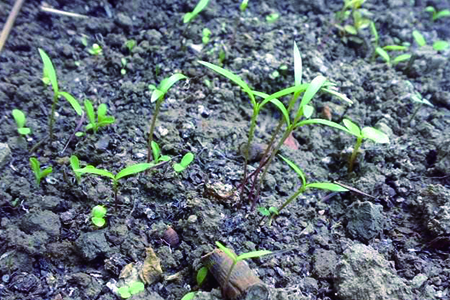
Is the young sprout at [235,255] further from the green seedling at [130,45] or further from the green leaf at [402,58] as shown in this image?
the green leaf at [402,58]

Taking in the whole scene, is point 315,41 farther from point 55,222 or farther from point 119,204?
point 55,222

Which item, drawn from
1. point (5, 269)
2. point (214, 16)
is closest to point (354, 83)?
point (214, 16)

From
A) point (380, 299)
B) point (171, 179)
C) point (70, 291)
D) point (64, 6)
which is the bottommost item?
point (380, 299)

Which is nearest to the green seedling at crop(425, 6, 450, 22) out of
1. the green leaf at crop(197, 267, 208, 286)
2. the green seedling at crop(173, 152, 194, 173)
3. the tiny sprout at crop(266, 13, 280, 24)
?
the tiny sprout at crop(266, 13, 280, 24)

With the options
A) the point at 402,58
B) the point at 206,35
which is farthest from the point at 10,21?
the point at 402,58

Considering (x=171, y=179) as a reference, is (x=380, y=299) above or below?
below
